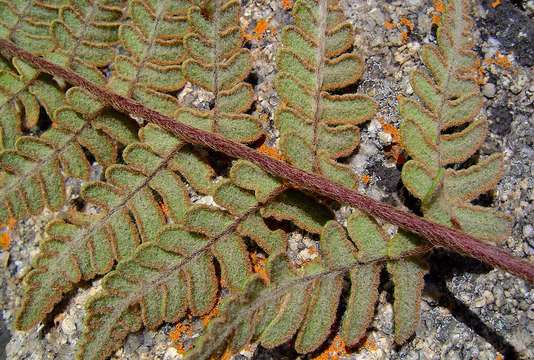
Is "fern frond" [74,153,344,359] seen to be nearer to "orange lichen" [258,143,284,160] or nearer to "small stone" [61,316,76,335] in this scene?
"orange lichen" [258,143,284,160]

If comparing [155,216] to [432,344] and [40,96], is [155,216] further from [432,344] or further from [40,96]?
[432,344]

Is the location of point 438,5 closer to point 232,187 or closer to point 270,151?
point 270,151

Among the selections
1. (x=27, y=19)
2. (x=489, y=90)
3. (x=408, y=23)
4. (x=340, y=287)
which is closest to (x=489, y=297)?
(x=340, y=287)

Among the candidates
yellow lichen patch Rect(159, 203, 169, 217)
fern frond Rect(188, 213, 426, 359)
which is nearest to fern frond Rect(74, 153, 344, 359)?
fern frond Rect(188, 213, 426, 359)

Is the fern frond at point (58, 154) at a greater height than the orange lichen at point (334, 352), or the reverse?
the fern frond at point (58, 154)

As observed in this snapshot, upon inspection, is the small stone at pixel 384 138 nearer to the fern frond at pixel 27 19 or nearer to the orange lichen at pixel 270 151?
the orange lichen at pixel 270 151

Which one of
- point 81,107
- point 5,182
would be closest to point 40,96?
point 81,107

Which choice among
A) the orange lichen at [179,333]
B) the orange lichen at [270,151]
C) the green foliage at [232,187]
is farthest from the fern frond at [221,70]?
the orange lichen at [179,333]
